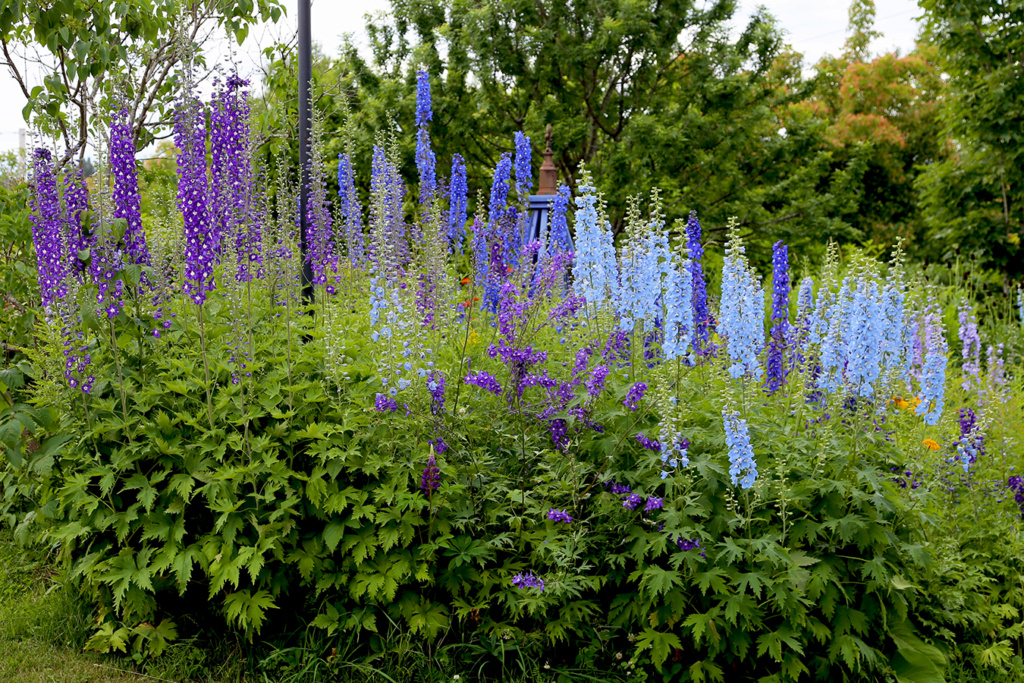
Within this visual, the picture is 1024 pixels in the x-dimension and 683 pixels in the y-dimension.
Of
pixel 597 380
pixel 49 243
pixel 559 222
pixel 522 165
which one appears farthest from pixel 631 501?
pixel 49 243

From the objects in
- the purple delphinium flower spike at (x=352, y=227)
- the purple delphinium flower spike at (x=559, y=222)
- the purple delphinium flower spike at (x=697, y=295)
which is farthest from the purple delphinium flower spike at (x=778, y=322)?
the purple delphinium flower spike at (x=352, y=227)

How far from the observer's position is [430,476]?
137 inches

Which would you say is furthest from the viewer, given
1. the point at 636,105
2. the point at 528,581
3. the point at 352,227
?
the point at 636,105

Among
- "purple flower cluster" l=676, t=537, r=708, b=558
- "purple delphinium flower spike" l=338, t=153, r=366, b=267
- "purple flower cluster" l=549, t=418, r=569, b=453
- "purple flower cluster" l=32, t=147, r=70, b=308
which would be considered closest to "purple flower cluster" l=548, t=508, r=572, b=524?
"purple flower cluster" l=549, t=418, r=569, b=453

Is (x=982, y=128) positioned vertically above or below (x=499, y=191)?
above

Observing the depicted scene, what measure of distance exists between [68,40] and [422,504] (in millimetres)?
3423

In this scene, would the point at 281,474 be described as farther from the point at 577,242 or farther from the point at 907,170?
the point at 907,170

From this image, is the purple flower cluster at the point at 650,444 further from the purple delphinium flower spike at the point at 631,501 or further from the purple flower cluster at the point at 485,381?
the purple flower cluster at the point at 485,381

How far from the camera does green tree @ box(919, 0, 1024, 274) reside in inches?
381

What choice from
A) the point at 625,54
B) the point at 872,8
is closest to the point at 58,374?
the point at 625,54

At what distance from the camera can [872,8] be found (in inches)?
1150

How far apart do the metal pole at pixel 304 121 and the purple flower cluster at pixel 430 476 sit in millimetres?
1894

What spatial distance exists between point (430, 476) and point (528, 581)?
2.05 ft

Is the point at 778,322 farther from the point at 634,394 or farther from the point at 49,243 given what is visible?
the point at 49,243
